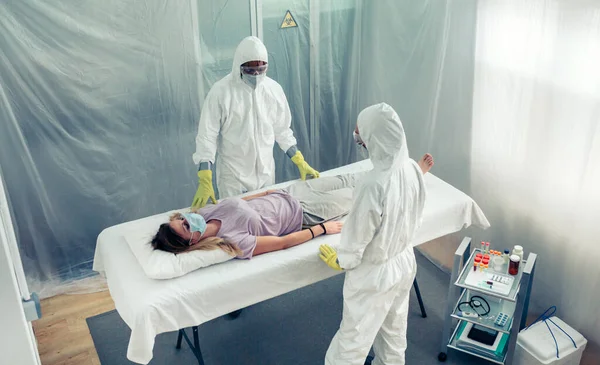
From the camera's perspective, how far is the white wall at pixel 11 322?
0.90m

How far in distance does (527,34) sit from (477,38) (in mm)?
316

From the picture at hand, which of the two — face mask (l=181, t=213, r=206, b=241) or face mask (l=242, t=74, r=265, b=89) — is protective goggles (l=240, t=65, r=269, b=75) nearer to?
face mask (l=242, t=74, r=265, b=89)

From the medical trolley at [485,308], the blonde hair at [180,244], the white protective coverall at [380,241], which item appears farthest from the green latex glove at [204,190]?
the medical trolley at [485,308]

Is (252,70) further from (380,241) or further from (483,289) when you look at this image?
(483,289)

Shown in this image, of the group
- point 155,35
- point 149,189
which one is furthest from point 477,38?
point 149,189

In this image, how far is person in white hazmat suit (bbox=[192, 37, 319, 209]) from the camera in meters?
2.80

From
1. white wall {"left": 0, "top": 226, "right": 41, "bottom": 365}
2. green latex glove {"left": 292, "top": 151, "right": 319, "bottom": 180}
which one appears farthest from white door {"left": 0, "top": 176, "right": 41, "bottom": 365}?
A: green latex glove {"left": 292, "top": 151, "right": 319, "bottom": 180}

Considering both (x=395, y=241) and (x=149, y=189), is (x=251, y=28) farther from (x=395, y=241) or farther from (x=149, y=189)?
(x=395, y=241)

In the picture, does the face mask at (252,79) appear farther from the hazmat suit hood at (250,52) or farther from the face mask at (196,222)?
the face mask at (196,222)

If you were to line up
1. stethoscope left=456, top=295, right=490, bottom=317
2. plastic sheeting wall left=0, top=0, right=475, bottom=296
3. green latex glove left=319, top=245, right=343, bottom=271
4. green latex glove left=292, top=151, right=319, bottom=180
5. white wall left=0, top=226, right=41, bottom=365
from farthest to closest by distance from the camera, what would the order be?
green latex glove left=292, top=151, right=319, bottom=180 → plastic sheeting wall left=0, top=0, right=475, bottom=296 → stethoscope left=456, top=295, right=490, bottom=317 → green latex glove left=319, top=245, right=343, bottom=271 → white wall left=0, top=226, right=41, bottom=365

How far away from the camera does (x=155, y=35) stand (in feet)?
10.2

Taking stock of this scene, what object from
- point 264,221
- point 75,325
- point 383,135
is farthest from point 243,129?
point 75,325

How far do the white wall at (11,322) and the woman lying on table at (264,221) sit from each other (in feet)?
4.56

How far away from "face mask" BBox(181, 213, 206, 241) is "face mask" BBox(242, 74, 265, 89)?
758mm
